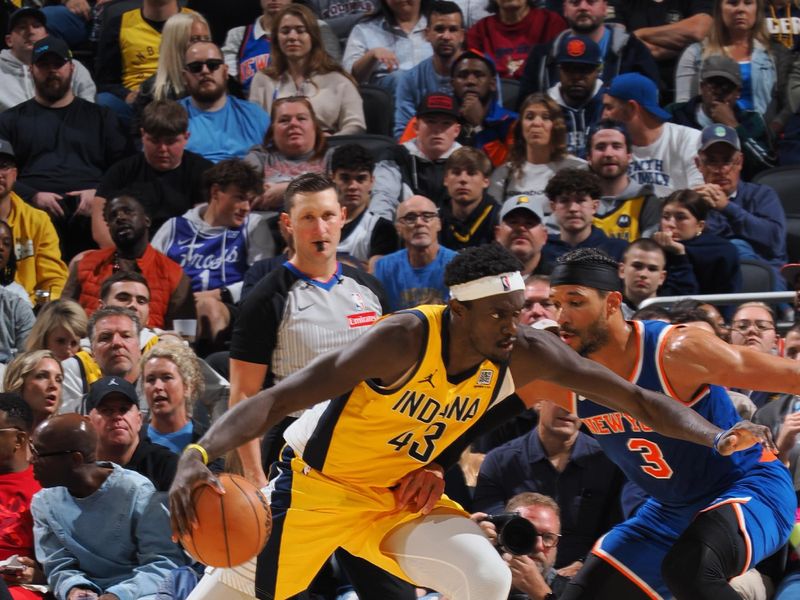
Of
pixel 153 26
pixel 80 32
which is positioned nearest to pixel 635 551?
pixel 153 26

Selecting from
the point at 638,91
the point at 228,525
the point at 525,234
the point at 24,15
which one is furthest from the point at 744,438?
the point at 24,15

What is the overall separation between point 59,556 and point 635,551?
2689mm

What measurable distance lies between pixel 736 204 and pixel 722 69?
1.27 metres

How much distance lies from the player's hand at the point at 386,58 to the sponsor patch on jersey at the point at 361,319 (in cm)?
472

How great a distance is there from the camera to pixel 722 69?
938cm

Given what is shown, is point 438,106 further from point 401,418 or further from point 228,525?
point 228,525

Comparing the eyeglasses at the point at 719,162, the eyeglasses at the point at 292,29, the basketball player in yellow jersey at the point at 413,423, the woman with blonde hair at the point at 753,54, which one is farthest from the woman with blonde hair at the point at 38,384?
the woman with blonde hair at the point at 753,54

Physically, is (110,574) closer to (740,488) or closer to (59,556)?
(59,556)

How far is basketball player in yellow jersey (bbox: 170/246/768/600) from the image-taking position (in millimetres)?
4449

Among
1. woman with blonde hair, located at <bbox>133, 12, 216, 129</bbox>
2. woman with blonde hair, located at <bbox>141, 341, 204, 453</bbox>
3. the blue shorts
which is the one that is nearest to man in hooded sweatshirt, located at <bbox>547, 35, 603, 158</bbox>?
woman with blonde hair, located at <bbox>133, 12, 216, 129</bbox>

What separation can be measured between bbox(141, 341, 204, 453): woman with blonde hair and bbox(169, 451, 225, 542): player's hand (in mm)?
2870

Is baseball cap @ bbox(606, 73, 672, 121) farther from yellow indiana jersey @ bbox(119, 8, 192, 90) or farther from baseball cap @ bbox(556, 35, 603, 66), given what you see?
yellow indiana jersey @ bbox(119, 8, 192, 90)

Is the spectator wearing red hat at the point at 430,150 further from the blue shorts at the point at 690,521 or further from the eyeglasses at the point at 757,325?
the blue shorts at the point at 690,521

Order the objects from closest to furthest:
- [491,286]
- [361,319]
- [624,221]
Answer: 1. [491,286]
2. [361,319]
3. [624,221]
